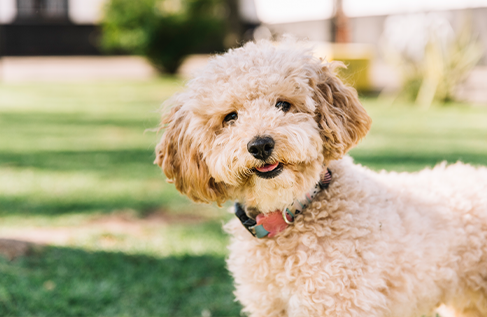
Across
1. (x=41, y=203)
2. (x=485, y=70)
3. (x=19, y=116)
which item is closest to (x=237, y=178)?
(x=41, y=203)

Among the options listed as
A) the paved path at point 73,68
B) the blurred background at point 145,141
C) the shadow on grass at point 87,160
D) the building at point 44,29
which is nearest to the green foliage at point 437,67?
the blurred background at point 145,141

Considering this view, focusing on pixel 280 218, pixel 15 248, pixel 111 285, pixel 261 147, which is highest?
pixel 261 147

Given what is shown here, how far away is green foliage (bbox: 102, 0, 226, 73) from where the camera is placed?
63.0ft

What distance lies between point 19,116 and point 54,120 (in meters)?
1.06

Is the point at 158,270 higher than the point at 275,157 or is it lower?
lower

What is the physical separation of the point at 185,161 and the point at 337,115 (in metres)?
0.78

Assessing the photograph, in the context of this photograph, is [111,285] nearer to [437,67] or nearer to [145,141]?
[145,141]

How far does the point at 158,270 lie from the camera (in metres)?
4.00

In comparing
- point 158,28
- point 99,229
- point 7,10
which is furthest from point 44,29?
point 99,229

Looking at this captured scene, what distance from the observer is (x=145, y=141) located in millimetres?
8906

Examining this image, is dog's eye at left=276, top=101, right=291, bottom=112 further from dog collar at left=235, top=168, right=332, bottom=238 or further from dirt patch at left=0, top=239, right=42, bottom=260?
dirt patch at left=0, top=239, right=42, bottom=260

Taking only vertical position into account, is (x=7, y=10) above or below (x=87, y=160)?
below

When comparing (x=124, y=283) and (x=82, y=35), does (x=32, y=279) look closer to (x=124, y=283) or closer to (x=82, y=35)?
(x=124, y=283)

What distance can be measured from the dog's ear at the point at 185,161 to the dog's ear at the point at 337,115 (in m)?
0.59
